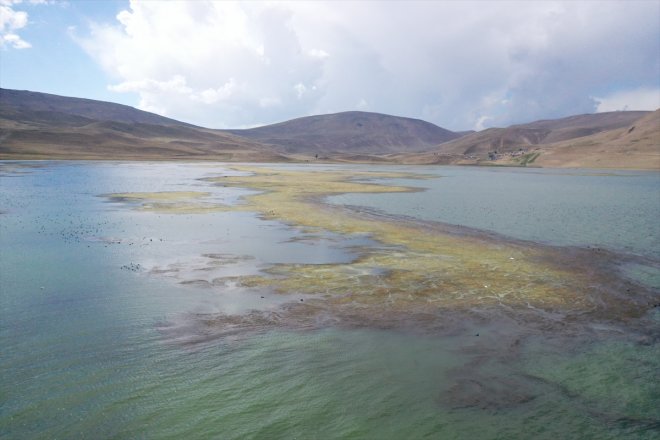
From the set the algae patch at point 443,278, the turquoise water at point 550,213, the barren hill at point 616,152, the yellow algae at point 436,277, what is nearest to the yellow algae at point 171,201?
the turquoise water at point 550,213

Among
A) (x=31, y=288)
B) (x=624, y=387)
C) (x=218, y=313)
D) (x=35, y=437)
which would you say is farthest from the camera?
(x=31, y=288)

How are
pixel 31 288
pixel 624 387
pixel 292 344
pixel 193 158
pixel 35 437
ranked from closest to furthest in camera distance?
pixel 35 437 < pixel 624 387 < pixel 292 344 < pixel 31 288 < pixel 193 158

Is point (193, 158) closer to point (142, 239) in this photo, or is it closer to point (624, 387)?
point (142, 239)

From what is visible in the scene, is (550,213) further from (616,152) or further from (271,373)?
(616,152)

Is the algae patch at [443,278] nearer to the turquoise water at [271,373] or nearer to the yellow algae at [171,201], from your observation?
the turquoise water at [271,373]

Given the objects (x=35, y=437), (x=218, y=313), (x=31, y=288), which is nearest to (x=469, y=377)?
(x=218, y=313)
